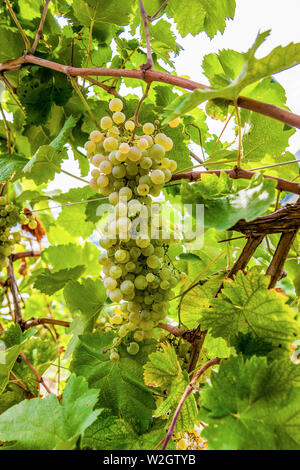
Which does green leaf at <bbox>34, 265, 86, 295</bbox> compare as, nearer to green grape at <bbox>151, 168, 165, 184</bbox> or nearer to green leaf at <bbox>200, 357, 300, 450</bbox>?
green grape at <bbox>151, 168, 165, 184</bbox>

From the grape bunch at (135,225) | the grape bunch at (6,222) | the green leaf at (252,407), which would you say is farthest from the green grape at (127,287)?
the grape bunch at (6,222)

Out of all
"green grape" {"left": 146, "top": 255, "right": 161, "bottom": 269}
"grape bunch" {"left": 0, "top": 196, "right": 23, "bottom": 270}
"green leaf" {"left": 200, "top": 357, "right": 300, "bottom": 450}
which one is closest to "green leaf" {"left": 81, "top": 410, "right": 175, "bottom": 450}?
"green leaf" {"left": 200, "top": 357, "right": 300, "bottom": 450}

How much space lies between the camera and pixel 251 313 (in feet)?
1.85

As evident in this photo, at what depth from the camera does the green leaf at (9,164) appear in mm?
790

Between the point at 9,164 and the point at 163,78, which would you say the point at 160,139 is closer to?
the point at 163,78

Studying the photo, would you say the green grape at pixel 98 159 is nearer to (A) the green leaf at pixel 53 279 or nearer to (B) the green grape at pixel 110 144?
(B) the green grape at pixel 110 144

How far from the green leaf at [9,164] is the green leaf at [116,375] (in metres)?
0.38

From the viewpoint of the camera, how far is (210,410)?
18.1 inches

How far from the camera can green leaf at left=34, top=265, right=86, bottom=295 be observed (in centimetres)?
98

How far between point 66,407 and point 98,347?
0.76ft

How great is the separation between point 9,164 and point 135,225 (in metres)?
0.36

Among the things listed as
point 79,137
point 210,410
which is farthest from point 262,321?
point 79,137

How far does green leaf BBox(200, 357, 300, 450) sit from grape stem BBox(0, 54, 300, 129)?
12.8 inches
